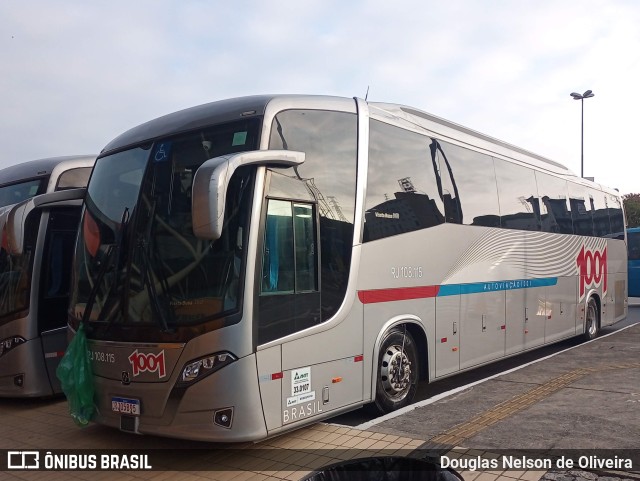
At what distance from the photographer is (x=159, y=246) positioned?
5.54m

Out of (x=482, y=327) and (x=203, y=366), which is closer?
(x=203, y=366)

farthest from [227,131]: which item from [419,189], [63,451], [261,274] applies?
[63,451]

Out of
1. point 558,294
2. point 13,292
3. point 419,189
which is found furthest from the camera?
point 558,294

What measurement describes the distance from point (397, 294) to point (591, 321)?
851 cm

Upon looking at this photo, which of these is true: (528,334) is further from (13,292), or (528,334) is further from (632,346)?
(13,292)

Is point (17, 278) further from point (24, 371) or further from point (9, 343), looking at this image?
point (24, 371)

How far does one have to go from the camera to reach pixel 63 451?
6.14 metres

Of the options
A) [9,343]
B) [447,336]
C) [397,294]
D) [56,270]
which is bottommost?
[9,343]

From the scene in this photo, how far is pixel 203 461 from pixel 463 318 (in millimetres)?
4318

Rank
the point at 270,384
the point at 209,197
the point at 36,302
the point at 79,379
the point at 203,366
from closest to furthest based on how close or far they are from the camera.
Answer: the point at 209,197
the point at 203,366
the point at 270,384
the point at 79,379
the point at 36,302

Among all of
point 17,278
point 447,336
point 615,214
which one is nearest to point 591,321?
point 615,214

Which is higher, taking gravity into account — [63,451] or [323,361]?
[323,361]

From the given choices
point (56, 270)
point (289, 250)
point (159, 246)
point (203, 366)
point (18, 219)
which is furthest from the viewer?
point (56, 270)

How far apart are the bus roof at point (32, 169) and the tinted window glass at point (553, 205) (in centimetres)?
799
